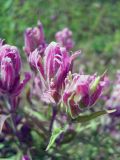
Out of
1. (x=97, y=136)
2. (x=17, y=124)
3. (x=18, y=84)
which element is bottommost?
(x=97, y=136)

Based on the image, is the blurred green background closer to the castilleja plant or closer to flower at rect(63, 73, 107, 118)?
the castilleja plant

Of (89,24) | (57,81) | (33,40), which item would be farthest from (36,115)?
(89,24)

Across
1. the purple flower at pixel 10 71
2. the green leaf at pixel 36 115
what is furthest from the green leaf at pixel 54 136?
the green leaf at pixel 36 115

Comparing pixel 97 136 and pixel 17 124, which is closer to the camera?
pixel 17 124

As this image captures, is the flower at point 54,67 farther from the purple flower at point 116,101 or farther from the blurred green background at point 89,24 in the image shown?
the blurred green background at point 89,24

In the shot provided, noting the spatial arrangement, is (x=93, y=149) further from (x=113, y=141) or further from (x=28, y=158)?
(x=28, y=158)

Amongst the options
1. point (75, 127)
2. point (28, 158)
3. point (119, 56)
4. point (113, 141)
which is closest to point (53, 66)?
point (28, 158)
